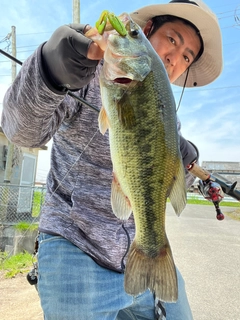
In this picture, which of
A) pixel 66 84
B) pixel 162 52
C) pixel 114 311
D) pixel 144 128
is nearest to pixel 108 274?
pixel 114 311

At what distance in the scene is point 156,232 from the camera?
4.79 ft

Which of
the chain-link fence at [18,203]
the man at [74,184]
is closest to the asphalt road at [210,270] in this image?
the man at [74,184]

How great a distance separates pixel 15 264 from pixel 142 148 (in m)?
6.20

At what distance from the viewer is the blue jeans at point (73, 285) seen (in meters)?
1.57

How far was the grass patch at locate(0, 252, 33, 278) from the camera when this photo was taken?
629cm

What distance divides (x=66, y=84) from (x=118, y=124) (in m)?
0.29

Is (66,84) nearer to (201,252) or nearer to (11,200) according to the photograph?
(201,252)

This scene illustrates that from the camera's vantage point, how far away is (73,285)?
1591 millimetres

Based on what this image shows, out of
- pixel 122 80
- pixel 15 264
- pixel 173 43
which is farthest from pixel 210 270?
pixel 122 80

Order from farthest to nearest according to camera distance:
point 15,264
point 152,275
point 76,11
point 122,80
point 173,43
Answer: point 76,11 < point 15,264 < point 173,43 < point 152,275 < point 122,80

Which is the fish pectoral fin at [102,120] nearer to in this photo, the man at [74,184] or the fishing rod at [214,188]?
the man at [74,184]

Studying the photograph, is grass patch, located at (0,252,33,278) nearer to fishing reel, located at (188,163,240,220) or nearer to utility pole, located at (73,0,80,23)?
fishing reel, located at (188,163,240,220)

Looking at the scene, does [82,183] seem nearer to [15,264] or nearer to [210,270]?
[210,270]

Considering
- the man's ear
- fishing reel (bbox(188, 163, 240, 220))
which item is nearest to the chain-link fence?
fishing reel (bbox(188, 163, 240, 220))
